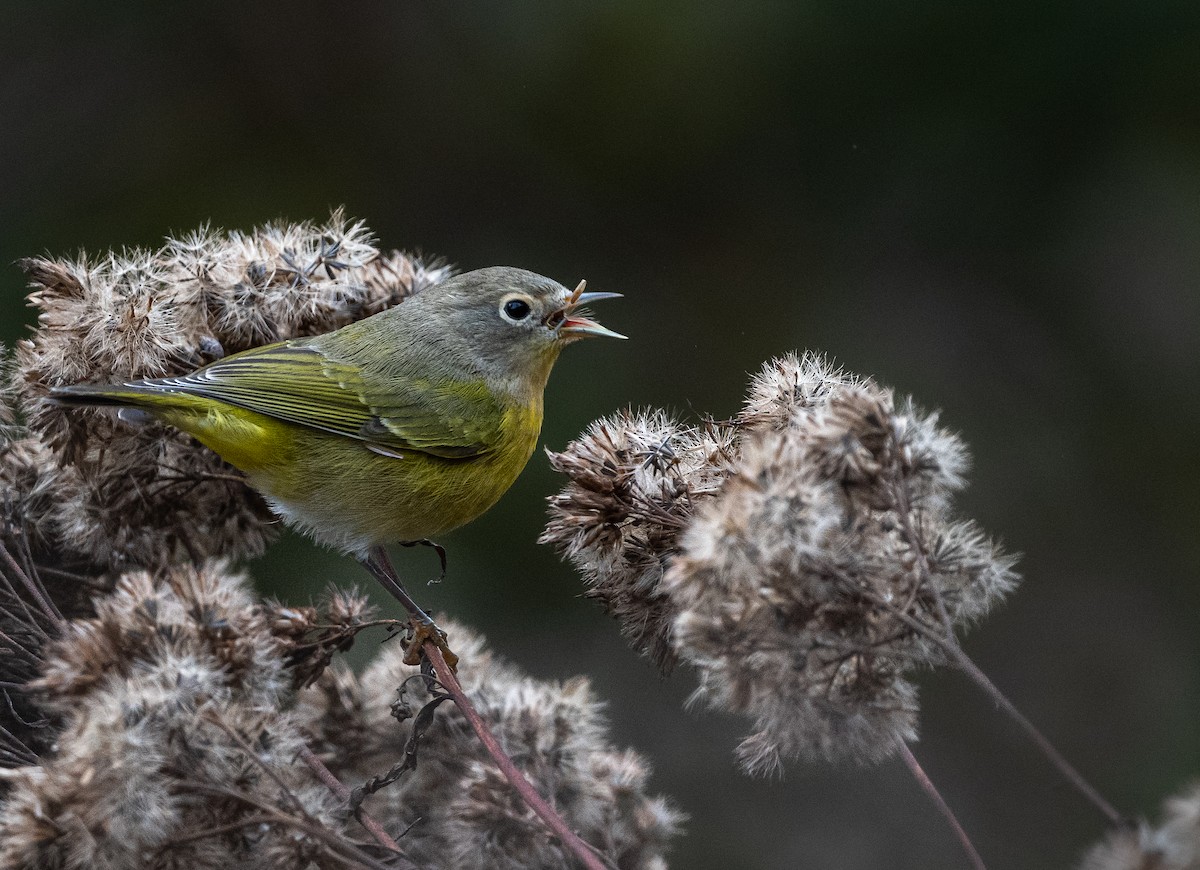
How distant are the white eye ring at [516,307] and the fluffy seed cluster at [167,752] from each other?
173 cm

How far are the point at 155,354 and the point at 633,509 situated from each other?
1282mm

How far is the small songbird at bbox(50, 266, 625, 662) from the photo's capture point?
3.26 metres

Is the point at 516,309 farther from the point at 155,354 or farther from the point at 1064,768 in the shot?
the point at 1064,768

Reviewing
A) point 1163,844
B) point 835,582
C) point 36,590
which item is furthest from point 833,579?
point 36,590

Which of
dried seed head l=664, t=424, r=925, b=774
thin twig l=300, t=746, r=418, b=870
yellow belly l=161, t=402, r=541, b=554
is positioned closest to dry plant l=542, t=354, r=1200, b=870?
dried seed head l=664, t=424, r=925, b=774

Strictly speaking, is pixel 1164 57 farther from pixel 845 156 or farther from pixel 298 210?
pixel 298 210

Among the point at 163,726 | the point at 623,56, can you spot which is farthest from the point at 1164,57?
the point at 163,726

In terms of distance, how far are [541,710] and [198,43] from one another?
14.1ft

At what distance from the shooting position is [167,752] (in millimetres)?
2086

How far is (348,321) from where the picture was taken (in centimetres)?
362

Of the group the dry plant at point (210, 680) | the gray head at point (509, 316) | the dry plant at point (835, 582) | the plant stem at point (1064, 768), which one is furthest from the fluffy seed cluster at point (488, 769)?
the gray head at point (509, 316)

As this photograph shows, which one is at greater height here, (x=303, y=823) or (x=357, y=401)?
(x=357, y=401)

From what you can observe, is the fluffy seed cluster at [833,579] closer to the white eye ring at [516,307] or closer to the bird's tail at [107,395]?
the bird's tail at [107,395]

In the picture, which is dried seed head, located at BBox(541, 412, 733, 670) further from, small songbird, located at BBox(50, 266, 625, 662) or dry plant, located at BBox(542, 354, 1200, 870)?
small songbird, located at BBox(50, 266, 625, 662)
